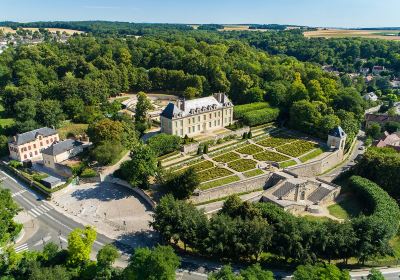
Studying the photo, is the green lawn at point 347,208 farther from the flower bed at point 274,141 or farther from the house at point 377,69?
the house at point 377,69

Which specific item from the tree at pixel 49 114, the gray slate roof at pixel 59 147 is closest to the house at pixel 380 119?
the gray slate roof at pixel 59 147

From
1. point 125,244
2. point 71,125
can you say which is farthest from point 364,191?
point 71,125

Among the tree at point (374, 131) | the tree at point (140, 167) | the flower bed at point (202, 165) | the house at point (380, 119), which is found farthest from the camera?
the house at point (380, 119)

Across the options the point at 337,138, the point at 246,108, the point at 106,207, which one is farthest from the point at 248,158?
the point at 106,207

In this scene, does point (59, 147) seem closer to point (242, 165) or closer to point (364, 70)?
point (242, 165)

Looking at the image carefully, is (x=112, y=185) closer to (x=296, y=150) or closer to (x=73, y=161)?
(x=73, y=161)

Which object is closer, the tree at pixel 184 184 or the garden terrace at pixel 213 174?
the tree at pixel 184 184
